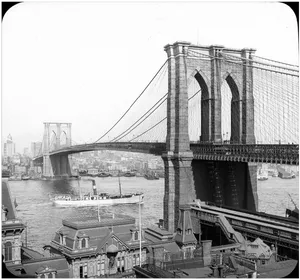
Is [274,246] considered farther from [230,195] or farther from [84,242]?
[230,195]

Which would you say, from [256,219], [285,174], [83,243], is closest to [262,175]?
[285,174]

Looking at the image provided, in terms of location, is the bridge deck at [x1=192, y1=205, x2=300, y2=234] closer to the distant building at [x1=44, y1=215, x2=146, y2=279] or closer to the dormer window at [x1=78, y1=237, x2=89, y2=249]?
the distant building at [x1=44, y1=215, x2=146, y2=279]

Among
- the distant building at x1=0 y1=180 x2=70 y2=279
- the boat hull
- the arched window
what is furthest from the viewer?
the boat hull

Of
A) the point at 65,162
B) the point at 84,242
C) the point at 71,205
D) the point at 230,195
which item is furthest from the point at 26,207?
the point at 65,162

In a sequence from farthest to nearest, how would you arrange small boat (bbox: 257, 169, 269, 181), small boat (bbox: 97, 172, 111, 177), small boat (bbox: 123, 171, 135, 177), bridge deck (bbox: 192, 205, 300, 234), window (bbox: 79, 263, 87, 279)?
small boat (bbox: 123, 171, 135, 177)
small boat (bbox: 97, 172, 111, 177)
small boat (bbox: 257, 169, 269, 181)
bridge deck (bbox: 192, 205, 300, 234)
window (bbox: 79, 263, 87, 279)

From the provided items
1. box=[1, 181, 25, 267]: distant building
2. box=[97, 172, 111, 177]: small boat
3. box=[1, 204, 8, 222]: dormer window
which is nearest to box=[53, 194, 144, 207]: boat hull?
box=[1, 204, 8, 222]: dormer window

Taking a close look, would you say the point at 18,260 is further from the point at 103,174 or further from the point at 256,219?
the point at 103,174

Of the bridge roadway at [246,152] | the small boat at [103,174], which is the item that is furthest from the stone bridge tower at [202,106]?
the small boat at [103,174]

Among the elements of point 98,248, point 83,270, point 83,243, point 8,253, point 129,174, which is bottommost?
point 83,270
